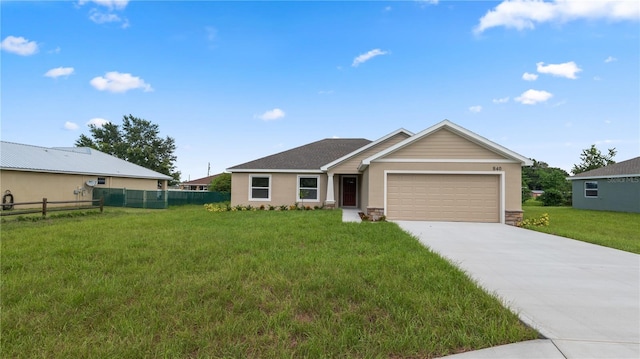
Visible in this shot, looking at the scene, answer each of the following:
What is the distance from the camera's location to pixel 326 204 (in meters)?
15.2

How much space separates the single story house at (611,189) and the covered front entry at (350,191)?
55.0ft

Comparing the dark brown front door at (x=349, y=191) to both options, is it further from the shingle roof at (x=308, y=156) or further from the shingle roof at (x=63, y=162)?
the shingle roof at (x=63, y=162)

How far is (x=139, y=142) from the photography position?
146ft

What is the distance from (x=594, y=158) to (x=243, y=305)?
4356cm

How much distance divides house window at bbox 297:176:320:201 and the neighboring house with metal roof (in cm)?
1566

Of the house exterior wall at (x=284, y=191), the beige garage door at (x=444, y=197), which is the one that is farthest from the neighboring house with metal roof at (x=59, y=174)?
the beige garage door at (x=444, y=197)

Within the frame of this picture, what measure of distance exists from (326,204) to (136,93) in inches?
587

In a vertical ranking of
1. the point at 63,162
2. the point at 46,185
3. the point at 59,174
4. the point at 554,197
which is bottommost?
the point at 554,197

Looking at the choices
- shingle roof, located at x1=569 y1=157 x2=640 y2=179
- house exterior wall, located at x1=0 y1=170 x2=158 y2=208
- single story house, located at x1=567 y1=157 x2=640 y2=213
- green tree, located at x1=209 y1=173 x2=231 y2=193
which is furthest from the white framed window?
shingle roof, located at x1=569 y1=157 x2=640 y2=179

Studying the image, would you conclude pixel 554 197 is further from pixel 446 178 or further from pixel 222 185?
pixel 222 185

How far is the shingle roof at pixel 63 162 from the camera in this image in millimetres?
17109

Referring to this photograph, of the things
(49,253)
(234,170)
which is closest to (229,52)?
(234,170)

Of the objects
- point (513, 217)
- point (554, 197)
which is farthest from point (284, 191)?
point (554, 197)

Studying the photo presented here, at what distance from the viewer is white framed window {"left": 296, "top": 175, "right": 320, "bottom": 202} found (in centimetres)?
1617
